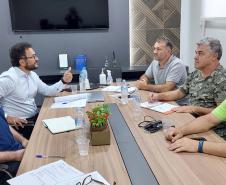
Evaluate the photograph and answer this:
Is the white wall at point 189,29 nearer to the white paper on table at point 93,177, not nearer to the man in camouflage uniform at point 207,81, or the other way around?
the man in camouflage uniform at point 207,81

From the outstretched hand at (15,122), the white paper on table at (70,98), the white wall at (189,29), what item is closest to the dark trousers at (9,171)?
the outstretched hand at (15,122)

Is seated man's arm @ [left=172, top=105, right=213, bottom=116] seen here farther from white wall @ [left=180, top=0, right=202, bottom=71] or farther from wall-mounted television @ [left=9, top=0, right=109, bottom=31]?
wall-mounted television @ [left=9, top=0, right=109, bottom=31]

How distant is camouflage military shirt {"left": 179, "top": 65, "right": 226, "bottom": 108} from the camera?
7.88 ft

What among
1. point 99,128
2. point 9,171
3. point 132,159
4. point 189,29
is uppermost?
point 189,29

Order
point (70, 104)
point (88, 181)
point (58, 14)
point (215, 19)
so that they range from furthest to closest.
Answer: point (58, 14) < point (215, 19) < point (70, 104) < point (88, 181)

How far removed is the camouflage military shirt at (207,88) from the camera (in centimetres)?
240

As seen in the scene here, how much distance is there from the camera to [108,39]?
463 centimetres

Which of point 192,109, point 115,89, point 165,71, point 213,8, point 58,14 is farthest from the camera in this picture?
point 58,14

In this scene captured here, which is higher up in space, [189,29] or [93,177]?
[189,29]

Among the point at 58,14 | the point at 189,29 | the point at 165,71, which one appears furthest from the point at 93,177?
the point at 189,29

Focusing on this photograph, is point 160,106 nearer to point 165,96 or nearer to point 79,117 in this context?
point 165,96

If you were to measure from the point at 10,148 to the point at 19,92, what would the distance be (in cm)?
89

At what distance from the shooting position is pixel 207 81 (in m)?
2.51

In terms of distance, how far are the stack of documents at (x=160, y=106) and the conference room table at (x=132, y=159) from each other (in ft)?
0.83
